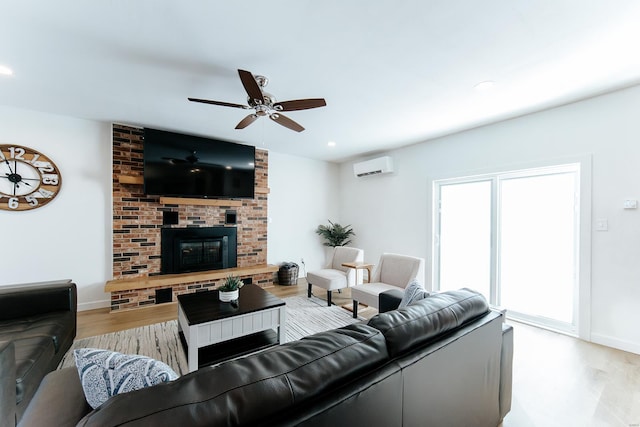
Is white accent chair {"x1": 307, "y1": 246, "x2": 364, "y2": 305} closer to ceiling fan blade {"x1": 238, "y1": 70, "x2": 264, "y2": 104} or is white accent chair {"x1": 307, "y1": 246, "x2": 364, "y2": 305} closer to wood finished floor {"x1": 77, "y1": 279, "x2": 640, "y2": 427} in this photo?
wood finished floor {"x1": 77, "y1": 279, "x2": 640, "y2": 427}

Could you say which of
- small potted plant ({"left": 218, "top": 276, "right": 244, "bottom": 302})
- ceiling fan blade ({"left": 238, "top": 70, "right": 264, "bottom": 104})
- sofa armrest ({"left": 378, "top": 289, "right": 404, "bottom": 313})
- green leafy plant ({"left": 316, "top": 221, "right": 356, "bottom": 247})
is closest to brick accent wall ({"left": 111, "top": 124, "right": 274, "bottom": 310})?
small potted plant ({"left": 218, "top": 276, "right": 244, "bottom": 302})

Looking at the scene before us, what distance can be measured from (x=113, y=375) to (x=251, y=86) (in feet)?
6.15

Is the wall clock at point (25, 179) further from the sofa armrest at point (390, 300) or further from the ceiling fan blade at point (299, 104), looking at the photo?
the sofa armrest at point (390, 300)

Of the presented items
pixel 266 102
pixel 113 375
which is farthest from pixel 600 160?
pixel 113 375

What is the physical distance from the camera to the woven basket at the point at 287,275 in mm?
4770

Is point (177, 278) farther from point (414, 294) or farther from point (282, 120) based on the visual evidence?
point (414, 294)

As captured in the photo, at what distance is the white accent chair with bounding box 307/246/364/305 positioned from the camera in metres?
3.63

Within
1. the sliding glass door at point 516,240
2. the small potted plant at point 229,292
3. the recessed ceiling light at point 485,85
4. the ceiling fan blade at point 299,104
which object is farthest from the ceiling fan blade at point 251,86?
the sliding glass door at point 516,240

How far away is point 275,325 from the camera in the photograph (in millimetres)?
2486

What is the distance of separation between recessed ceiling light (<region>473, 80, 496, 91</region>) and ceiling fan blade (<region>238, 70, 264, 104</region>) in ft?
6.58

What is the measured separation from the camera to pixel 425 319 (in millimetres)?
1170

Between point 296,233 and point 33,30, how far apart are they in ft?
13.8

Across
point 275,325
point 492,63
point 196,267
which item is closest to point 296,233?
point 196,267

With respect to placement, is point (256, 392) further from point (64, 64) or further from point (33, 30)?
point (64, 64)
